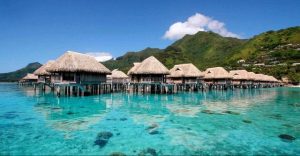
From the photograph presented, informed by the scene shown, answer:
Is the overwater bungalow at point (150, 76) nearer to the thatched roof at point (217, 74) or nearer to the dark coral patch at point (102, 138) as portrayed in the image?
the thatched roof at point (217, 74)

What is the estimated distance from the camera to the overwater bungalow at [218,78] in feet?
156

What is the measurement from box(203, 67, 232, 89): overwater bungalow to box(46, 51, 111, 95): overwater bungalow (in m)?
24.3

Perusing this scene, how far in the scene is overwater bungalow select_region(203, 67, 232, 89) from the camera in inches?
1868

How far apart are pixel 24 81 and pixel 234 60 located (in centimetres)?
6670

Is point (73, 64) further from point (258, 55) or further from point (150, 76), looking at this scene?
point (258, 55)

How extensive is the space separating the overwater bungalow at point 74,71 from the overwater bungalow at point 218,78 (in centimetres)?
2425

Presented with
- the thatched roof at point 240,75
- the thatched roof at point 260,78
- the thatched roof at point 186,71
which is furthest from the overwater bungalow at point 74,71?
the thatched roof at point 260,78

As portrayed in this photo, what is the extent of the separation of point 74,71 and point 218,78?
30.1 m

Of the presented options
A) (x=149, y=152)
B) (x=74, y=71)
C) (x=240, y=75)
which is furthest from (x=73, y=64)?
(x=240, y=75)

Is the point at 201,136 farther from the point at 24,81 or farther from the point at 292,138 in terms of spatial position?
the point at 24,81

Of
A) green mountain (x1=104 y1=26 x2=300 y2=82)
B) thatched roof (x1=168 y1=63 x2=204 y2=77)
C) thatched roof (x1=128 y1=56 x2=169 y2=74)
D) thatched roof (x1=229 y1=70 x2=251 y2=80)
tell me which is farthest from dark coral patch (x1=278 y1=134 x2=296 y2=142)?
green mountain (x1=104 y1=26 x2=300 y2=82)

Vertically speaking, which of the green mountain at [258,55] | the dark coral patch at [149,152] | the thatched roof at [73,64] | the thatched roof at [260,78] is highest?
the green mountain at [258,55]

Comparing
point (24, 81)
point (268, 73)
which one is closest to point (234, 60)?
point (268, 73)

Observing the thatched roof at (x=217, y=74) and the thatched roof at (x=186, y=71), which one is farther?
the thatched roof at (x=217, y=74)
